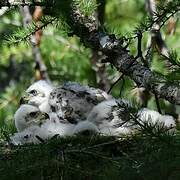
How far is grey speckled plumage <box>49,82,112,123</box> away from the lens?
368 centimetres

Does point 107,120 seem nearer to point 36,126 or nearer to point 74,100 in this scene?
point 74,100

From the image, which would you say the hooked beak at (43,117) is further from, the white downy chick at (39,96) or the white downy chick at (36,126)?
the white downy chick at (39,96)

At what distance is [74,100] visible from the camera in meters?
3.71

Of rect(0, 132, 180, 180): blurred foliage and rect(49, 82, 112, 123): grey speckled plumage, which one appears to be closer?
rect(0, 132, 180, 180): blurred foliage

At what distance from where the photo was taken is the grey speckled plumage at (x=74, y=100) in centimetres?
368

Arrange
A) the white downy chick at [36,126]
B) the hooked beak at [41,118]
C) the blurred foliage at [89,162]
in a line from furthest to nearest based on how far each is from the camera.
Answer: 1. the hooked beak at [41,118]
2. the white downy chick at [36,126]
3. the blurred foliage at [89,162]

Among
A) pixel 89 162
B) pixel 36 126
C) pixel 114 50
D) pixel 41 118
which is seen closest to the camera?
pixel 89 162

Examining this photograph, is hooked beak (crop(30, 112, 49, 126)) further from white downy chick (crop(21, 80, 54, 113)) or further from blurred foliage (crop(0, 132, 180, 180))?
blurred foliage (crop(0, 132, 180, 180))

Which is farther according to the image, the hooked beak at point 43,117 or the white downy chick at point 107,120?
the hooked beak at point 43,117

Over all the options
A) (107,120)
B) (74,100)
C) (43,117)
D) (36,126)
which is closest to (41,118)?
(43,117)

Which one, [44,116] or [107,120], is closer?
[107,120]

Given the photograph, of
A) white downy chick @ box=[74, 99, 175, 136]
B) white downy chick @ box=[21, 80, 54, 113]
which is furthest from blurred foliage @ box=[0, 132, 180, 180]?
white downy chick @ box=[21, 80, 54, 113]

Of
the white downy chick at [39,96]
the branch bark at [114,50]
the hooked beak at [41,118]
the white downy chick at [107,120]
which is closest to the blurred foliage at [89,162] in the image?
the branch bark at [114,50]

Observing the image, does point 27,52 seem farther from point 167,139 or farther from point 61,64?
point 167,139
